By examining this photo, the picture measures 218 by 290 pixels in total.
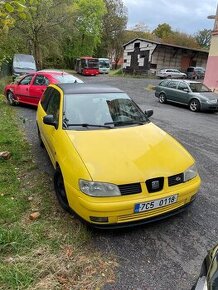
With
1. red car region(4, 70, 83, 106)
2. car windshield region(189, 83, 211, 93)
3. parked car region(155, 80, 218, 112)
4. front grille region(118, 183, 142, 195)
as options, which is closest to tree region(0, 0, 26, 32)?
front grille region(118, 183, 142, 195)

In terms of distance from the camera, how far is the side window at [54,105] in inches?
188

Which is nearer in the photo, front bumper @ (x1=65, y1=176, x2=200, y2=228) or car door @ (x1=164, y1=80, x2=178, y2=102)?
front bumper @ (x1=65, y1=176, x2=200, y2=228)

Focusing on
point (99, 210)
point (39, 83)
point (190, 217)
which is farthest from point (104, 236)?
point (39, 83)

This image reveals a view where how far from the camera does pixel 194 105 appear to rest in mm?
14109

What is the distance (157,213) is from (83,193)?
0.93m

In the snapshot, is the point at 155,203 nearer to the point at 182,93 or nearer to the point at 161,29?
the point at 182,93

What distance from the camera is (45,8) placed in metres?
Result: 24.2

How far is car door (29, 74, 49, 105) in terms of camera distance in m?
10.1

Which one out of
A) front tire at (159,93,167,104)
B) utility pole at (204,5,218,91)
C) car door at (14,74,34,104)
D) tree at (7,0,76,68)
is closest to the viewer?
car door at (14,74,34,104)

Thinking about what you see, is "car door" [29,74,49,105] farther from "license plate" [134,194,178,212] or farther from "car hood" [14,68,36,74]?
"car hood" [14,68,36,74]

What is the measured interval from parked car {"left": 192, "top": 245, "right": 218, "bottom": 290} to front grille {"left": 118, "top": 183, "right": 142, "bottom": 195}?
4.00 ft

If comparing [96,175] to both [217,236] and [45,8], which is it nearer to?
[217,236]

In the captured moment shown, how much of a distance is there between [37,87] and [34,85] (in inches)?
7.8

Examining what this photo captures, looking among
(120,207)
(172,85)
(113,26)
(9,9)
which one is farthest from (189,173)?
(113,26)
